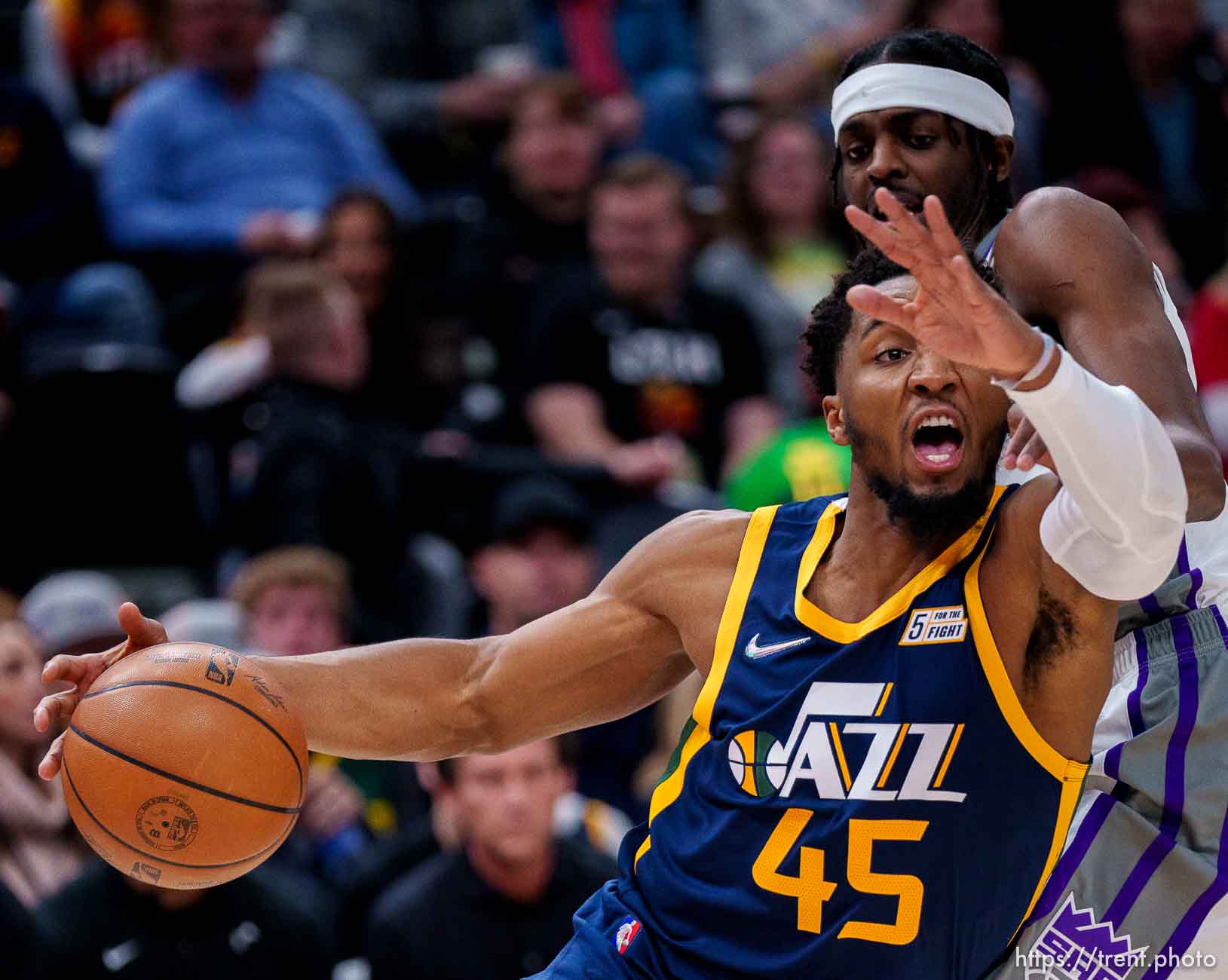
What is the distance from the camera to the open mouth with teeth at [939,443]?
365cm

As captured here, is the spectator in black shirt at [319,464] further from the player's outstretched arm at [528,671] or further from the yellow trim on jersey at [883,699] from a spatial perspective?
the yellow trim on jersey at [883,699]

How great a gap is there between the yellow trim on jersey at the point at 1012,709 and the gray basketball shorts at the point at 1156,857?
34 centimetres

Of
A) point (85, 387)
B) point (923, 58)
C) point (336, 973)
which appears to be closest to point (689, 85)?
point (85, 387)

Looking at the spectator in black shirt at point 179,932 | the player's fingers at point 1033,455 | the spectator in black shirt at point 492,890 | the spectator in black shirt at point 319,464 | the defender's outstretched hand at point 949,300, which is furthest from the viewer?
the spectator in black shirt at point 319,464

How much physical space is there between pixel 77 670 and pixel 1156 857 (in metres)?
2.24

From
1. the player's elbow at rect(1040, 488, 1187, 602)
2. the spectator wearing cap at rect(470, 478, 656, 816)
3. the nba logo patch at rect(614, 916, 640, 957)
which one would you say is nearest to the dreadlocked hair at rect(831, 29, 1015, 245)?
the player's elbow at rect(1040, 488, 1187, 602)

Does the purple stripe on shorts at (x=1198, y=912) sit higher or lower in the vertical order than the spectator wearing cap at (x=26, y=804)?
higher

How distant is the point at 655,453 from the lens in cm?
853

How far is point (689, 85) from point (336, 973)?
625cm

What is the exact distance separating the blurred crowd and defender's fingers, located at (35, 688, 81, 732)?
96.3 inches

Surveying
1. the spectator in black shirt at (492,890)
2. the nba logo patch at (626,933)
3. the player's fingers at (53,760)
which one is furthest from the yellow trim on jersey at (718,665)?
the spectator in black shirt at (492,890)

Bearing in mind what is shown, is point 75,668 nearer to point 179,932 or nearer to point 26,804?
point 179,932

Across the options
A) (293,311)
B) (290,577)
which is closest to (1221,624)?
(290,577)

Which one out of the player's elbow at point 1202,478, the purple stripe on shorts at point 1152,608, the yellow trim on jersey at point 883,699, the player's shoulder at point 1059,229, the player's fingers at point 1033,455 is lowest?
the purple stripe on shorts at point 1152,608
